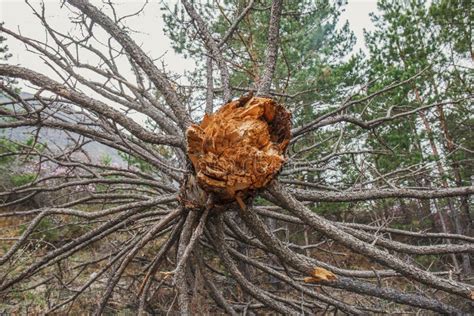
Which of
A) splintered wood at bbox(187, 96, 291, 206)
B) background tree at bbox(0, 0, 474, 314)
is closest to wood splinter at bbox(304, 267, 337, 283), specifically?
background tree at bbox(0, 0, 474, 314)

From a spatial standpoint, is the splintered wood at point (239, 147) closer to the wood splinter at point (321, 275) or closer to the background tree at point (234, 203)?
the background tree at point (234, 203)

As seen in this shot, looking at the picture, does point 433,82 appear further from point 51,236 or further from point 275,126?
point 51,236

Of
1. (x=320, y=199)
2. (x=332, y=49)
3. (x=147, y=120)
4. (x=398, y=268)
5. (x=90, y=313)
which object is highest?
(x=332, y=49)

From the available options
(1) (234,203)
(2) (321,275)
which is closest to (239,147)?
(1) (234,203)

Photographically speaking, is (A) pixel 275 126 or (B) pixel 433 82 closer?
(A) pixel 275 126

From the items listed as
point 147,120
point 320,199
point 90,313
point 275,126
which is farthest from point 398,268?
point 147,120

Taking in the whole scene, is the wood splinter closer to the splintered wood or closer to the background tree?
the background tree

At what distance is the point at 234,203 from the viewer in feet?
6.63

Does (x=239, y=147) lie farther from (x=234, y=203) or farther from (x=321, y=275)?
(x=321, y=275)

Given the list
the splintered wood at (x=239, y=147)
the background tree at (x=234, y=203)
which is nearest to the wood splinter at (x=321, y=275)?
the background tree at (x=234, y=203)

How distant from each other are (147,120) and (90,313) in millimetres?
3481

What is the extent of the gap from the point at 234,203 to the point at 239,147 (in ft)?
1.58

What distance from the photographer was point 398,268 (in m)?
1.82

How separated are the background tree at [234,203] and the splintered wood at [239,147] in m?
0.18
